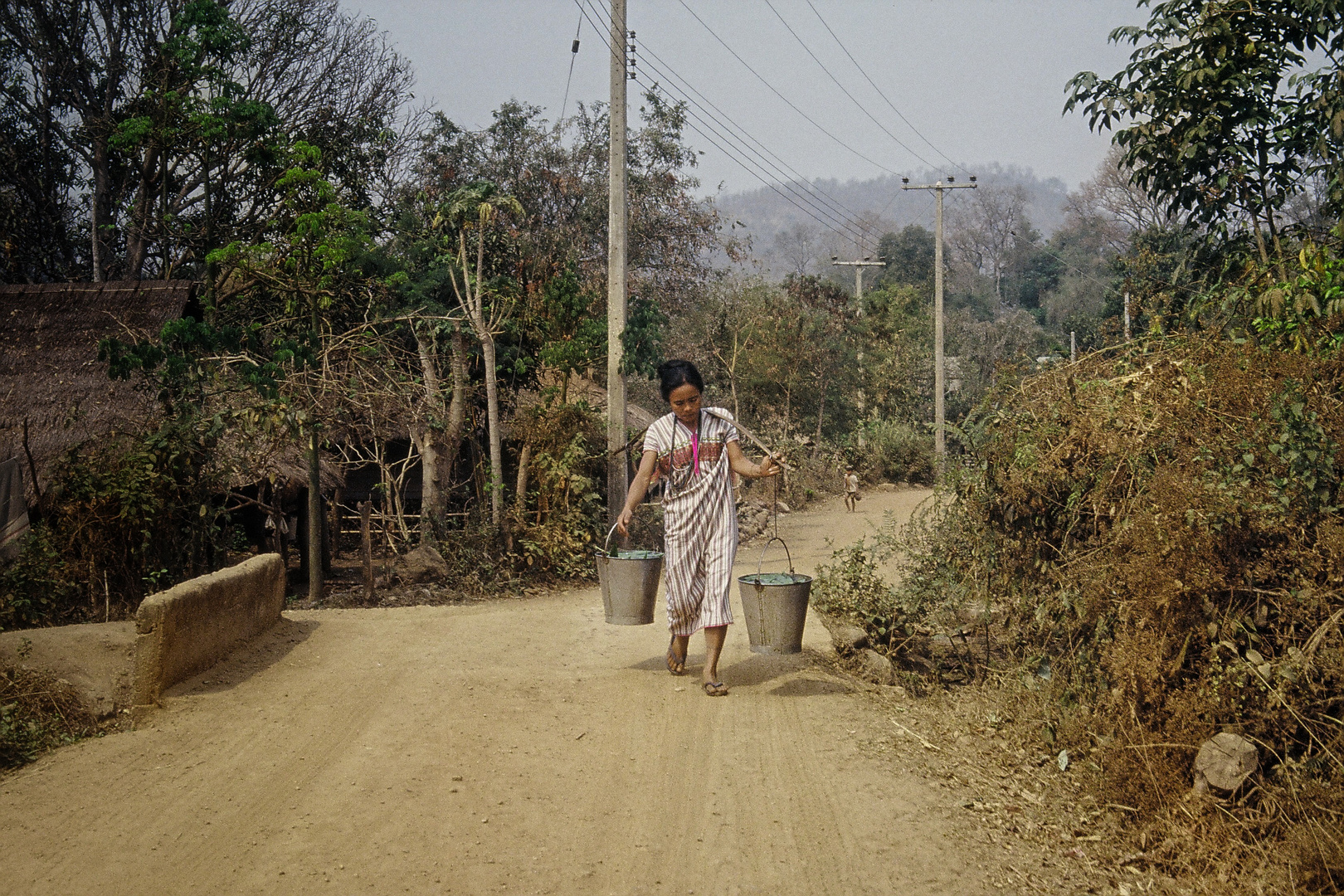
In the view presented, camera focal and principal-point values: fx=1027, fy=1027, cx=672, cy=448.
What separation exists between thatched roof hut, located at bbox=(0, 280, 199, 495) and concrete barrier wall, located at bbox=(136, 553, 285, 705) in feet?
10.5

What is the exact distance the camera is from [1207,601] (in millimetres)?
4340

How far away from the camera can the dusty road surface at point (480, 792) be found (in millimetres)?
3672

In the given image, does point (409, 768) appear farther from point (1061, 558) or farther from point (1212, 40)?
point (1212, 40)

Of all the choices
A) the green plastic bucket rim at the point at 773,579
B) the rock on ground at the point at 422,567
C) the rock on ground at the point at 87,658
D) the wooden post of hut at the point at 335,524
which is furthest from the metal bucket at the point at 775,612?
the wooden post of hut at the point at 335,524

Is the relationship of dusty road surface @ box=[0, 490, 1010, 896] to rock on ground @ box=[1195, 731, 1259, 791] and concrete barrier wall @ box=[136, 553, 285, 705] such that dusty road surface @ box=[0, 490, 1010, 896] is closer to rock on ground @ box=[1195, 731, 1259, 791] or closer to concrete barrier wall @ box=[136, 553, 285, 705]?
concrete barrier wall @ box=[136, 553, 285, 705]

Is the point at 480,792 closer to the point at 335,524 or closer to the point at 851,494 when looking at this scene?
the point at 335,524

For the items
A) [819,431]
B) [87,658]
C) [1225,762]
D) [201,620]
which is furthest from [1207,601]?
[819,431]

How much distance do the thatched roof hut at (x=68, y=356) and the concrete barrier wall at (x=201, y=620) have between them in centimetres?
321

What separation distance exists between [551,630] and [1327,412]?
555 cm

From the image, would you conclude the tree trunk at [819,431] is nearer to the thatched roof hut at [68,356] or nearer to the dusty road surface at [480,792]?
the thatched roof hut at [68,356]

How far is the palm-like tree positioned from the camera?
1136cm

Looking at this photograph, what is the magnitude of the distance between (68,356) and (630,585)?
7.32 metres

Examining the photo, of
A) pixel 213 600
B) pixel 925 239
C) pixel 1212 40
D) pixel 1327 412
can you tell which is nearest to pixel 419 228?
pixel 213 600

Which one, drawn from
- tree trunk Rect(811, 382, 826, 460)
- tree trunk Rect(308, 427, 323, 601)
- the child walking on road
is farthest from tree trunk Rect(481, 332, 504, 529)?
tree trunk Rect(811, 382, 826, 460)
